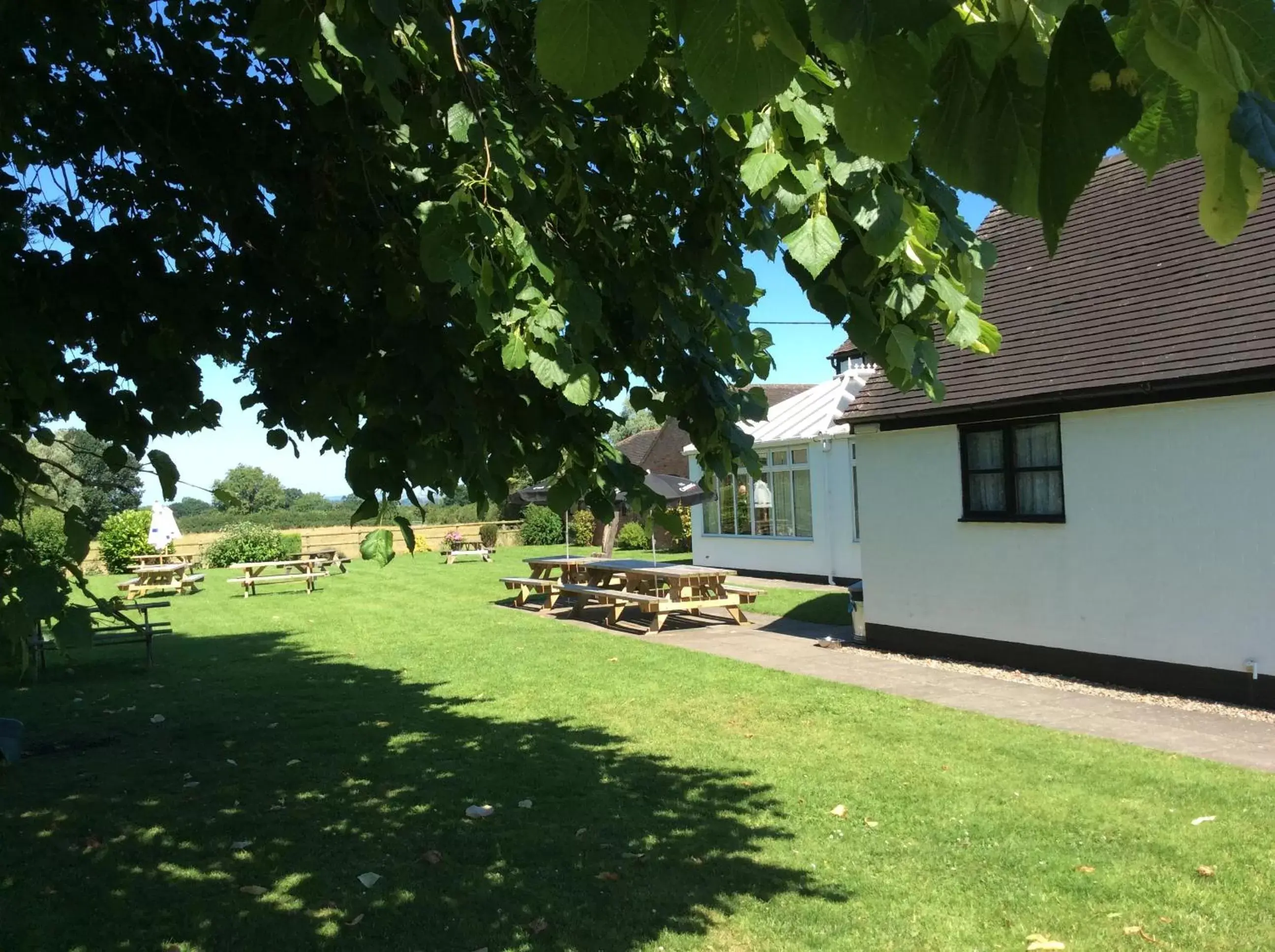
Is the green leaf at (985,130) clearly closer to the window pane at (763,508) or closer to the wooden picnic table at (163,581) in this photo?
the window pane at (763,508)

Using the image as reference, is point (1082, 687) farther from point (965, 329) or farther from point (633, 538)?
point (633, 538)

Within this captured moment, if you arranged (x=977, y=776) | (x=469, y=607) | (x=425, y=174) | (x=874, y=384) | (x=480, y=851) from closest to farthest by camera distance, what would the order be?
(x=425, y=174) < (x=480, y=851) < (x=977, y=776) < (x=874, y=384) < (x=469, y=607)

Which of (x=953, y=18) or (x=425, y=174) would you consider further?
(x=425, y=174)

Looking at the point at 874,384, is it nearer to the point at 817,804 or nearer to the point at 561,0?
the point at 817,804

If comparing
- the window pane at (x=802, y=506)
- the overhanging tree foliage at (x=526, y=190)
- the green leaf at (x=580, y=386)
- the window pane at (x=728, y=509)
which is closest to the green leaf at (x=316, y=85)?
the overhanging tree foliage at (x=526, y=190)

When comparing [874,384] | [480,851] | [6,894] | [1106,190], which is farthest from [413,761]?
[1106,190]

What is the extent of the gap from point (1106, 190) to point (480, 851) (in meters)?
10.7

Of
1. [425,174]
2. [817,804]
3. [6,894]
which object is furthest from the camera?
[817,804]

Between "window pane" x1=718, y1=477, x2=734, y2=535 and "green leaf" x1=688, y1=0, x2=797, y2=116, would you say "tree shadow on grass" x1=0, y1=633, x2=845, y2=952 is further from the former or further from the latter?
"window pane" x1=718, y1=477, x2=734, y2=535

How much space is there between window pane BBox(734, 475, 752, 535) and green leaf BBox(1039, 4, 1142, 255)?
20.5 metres

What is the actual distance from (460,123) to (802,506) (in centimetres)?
1703

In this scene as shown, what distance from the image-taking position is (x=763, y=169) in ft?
8.55

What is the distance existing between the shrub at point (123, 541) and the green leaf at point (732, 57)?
107ft

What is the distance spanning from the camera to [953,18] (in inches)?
51.4
